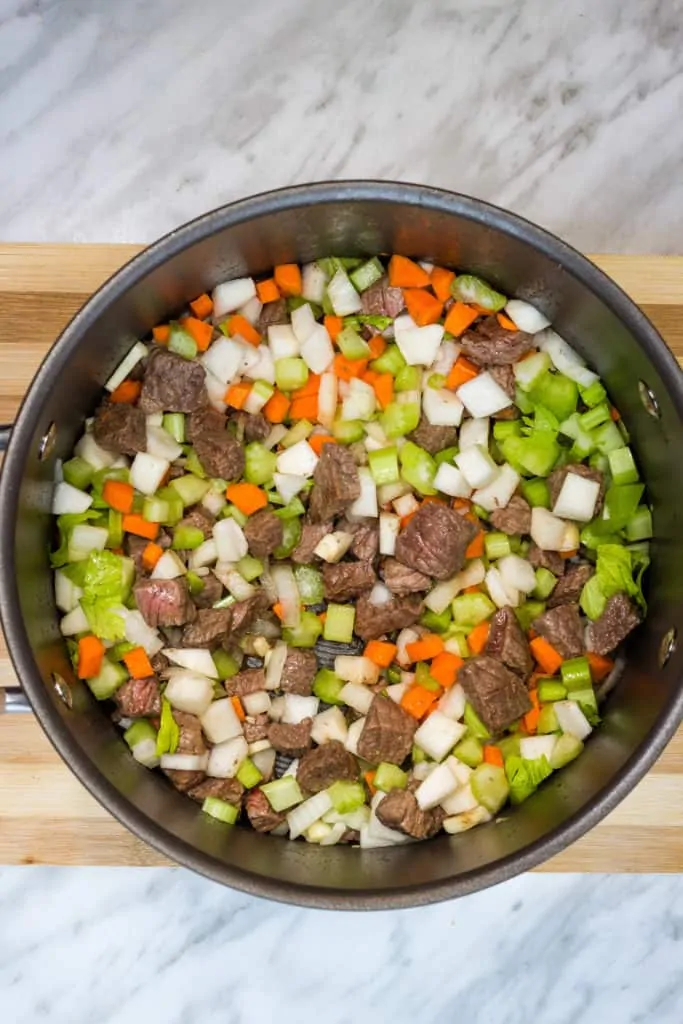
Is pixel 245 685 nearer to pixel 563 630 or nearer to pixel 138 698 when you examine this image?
pixel 138 698

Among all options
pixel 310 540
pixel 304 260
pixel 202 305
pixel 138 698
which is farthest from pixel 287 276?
pixel 138 698

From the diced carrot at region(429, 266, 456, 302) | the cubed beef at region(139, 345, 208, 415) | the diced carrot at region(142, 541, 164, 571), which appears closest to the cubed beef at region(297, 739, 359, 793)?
the diced carrot at region(142, 541, 164, 571)

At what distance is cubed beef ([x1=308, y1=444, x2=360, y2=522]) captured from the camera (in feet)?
6.80

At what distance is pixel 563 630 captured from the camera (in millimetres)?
2082

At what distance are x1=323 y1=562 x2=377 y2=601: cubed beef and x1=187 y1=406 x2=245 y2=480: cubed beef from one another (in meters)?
0.27

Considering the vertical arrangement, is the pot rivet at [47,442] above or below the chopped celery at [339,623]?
above

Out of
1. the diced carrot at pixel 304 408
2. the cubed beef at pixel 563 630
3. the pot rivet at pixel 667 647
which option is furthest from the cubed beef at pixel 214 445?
the pot rivet at pixel 667 647

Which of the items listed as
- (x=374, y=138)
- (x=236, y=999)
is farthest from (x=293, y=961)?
(x=374, y=138)

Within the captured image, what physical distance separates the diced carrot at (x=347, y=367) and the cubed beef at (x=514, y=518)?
399mm

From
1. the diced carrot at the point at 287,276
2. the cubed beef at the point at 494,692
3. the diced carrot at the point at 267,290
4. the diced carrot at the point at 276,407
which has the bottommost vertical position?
the cubed beef at the point at 494,692

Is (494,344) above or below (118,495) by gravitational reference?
above

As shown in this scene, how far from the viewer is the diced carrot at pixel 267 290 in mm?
2117

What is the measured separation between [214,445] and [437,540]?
18.7 inches

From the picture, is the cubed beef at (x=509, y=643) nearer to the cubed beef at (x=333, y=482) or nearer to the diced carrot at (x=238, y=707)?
the cubed beef at (x=333, y=482)
